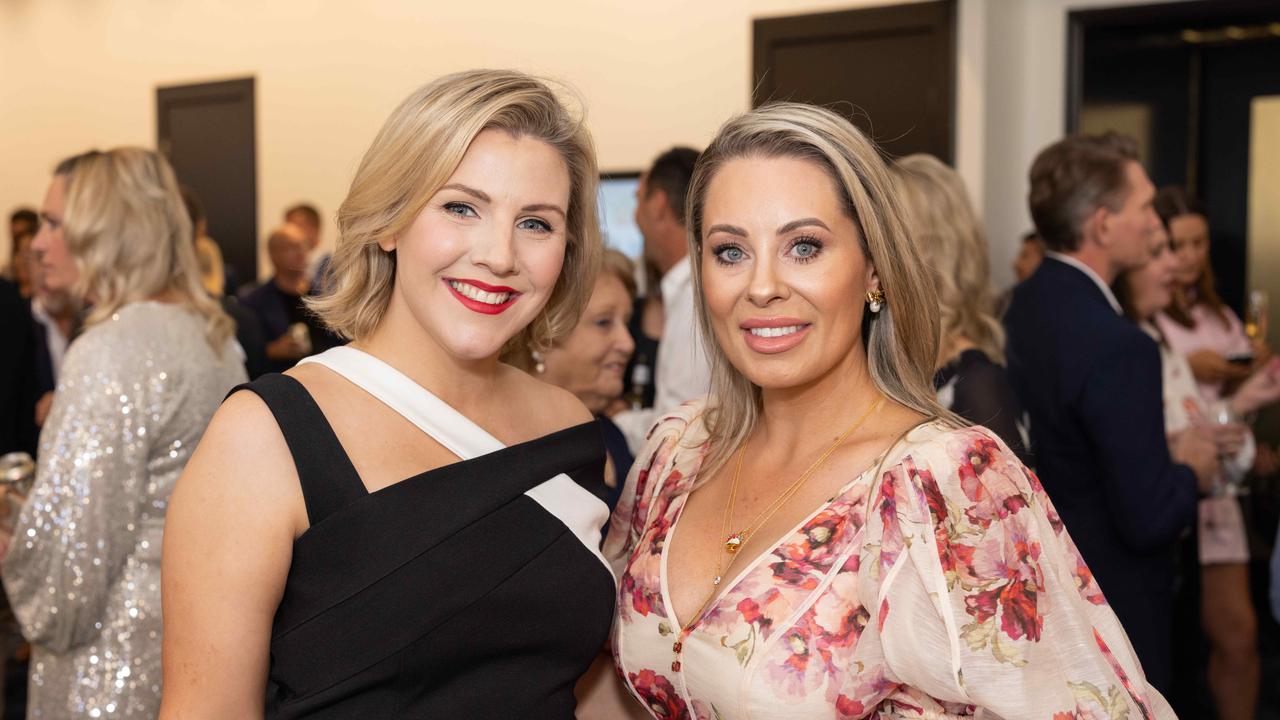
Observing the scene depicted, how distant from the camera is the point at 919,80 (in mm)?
5980

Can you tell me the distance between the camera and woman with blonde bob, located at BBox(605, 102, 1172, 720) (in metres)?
1.57

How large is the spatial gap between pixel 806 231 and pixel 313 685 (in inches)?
36.2

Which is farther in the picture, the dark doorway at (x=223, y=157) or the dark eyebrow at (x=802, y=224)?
the dark doorway at (x=223, y=157)

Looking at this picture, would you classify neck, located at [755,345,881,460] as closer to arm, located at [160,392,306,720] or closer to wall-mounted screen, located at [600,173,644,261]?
arm, located at [160,392,306,720]

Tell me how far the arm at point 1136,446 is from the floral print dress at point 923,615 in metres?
1.25

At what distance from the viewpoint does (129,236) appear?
2828 millimetres

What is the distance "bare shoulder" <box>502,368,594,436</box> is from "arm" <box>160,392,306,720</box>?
51cm

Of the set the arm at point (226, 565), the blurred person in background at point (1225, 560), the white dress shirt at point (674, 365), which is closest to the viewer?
the arm at point (226, 565)

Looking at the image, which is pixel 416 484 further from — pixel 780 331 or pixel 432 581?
pixel 780 331

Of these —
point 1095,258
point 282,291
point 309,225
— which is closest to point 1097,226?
point 1095,258

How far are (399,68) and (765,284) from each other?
6.73m

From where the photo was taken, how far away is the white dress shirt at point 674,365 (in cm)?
372

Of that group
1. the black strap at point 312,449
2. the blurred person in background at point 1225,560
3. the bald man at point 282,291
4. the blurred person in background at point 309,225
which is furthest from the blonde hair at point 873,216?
the blurred person in background at point 309,225

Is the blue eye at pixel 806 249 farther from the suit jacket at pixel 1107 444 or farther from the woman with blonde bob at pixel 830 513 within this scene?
the suit jacket at pixel 1107 444
